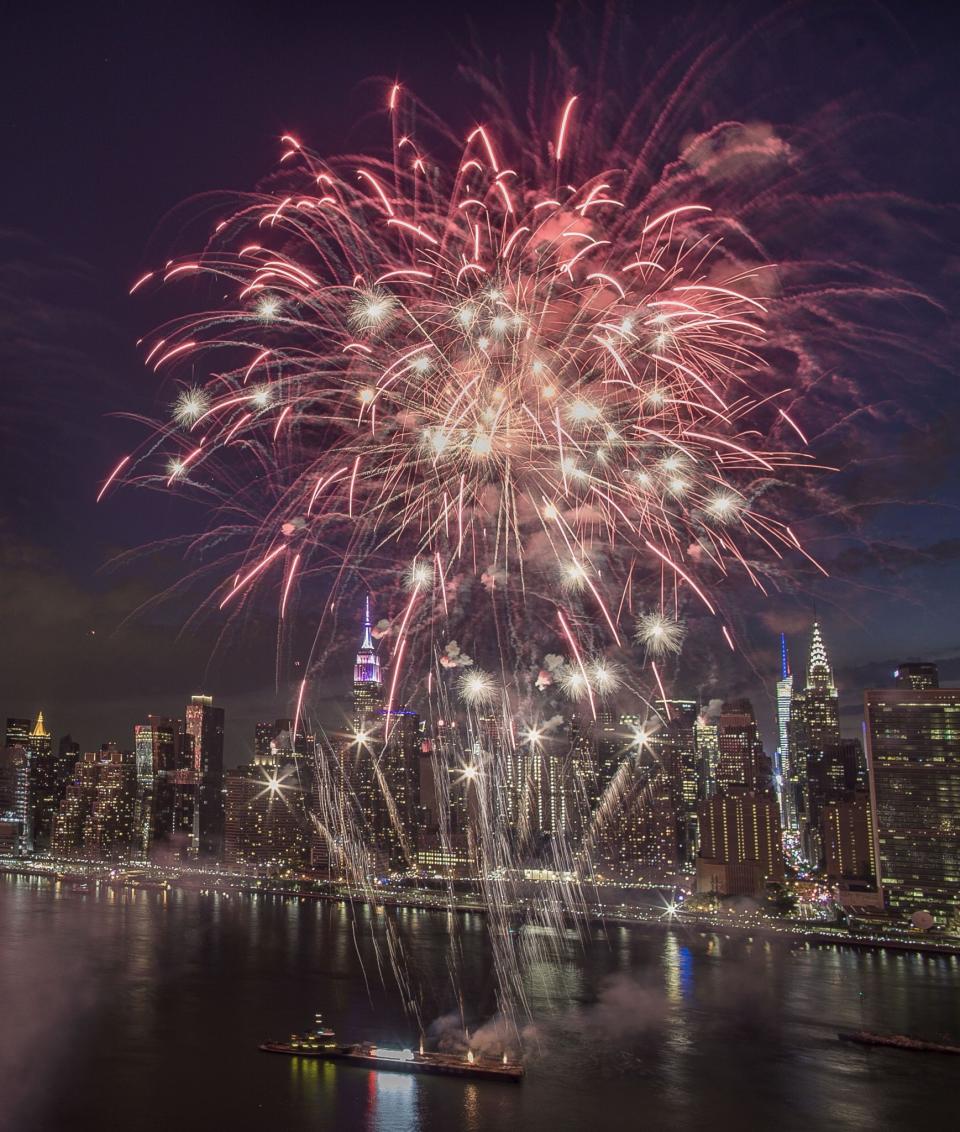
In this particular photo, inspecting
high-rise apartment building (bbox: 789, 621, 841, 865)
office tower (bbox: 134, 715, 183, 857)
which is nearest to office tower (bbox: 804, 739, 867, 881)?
high-rise apartment building (bbox: 789, 621, 841, 865)

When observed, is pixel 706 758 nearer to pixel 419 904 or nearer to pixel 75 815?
pixel 419 904

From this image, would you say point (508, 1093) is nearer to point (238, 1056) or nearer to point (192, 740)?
point (238, 1056)

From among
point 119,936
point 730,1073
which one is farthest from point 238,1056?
point 119,936

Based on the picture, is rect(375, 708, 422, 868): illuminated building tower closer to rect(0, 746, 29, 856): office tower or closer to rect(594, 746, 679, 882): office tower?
rect(594, 746, 679, 882): office tower

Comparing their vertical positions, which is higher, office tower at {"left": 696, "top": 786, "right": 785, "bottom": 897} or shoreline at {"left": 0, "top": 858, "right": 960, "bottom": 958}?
office tower at {"left": 696, "top": 786, "right": 785, "bottom": 897}

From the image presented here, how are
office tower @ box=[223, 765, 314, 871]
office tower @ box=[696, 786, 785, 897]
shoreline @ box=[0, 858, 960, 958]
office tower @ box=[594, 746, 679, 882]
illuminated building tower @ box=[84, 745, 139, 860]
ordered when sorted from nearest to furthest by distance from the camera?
shoreline @ box=[0, 858, 960, 958]
office tower @ box=[696, 786, 785, 897]
office tower @ box=[594, 746, 679, 882]
office tower @ box=[223, 765, 314, 871]
illuminated building tower @ box=[84, 745, 139, 860]

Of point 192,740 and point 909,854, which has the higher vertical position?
point 192,740
